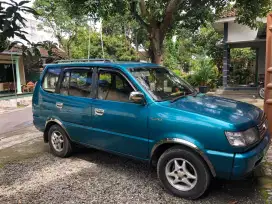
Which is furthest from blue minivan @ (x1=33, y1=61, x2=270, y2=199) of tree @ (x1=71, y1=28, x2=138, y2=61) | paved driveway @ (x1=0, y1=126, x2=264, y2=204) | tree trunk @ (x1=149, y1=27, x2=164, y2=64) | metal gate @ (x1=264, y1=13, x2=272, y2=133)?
tree @ (x1=71, y1=28, x2=138, y2=61)

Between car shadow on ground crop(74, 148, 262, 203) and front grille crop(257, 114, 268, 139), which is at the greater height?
front grille crop(257, 114, 268, 139)

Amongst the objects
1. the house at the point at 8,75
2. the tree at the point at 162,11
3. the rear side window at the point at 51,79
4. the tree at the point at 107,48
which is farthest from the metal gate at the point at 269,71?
the tree at the point at 107,48

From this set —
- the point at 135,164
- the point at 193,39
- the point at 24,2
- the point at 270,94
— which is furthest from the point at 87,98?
the point at 193,39

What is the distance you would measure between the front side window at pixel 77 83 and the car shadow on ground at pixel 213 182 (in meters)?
1.32

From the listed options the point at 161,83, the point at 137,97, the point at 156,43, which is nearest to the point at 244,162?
the point at 137,97

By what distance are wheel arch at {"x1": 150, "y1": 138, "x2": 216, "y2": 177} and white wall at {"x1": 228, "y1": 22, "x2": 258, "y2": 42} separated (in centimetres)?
1201

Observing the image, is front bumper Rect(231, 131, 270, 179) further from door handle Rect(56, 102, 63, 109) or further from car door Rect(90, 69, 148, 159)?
door handle Rect(56, 102, 63, 109)

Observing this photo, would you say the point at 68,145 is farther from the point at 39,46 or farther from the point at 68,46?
the point at 68,46

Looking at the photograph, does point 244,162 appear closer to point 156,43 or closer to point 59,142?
point 59,142

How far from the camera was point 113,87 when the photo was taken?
423cm

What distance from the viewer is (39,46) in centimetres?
238

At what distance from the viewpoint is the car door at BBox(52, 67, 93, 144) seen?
4472 mm

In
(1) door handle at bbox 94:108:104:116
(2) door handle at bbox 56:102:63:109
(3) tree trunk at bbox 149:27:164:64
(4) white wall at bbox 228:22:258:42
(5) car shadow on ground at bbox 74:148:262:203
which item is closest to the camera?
(5) car shadow on ground at bbox 74:148:262:203

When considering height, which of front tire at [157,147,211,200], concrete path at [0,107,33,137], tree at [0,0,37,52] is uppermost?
tree at [0,0,37,52]
